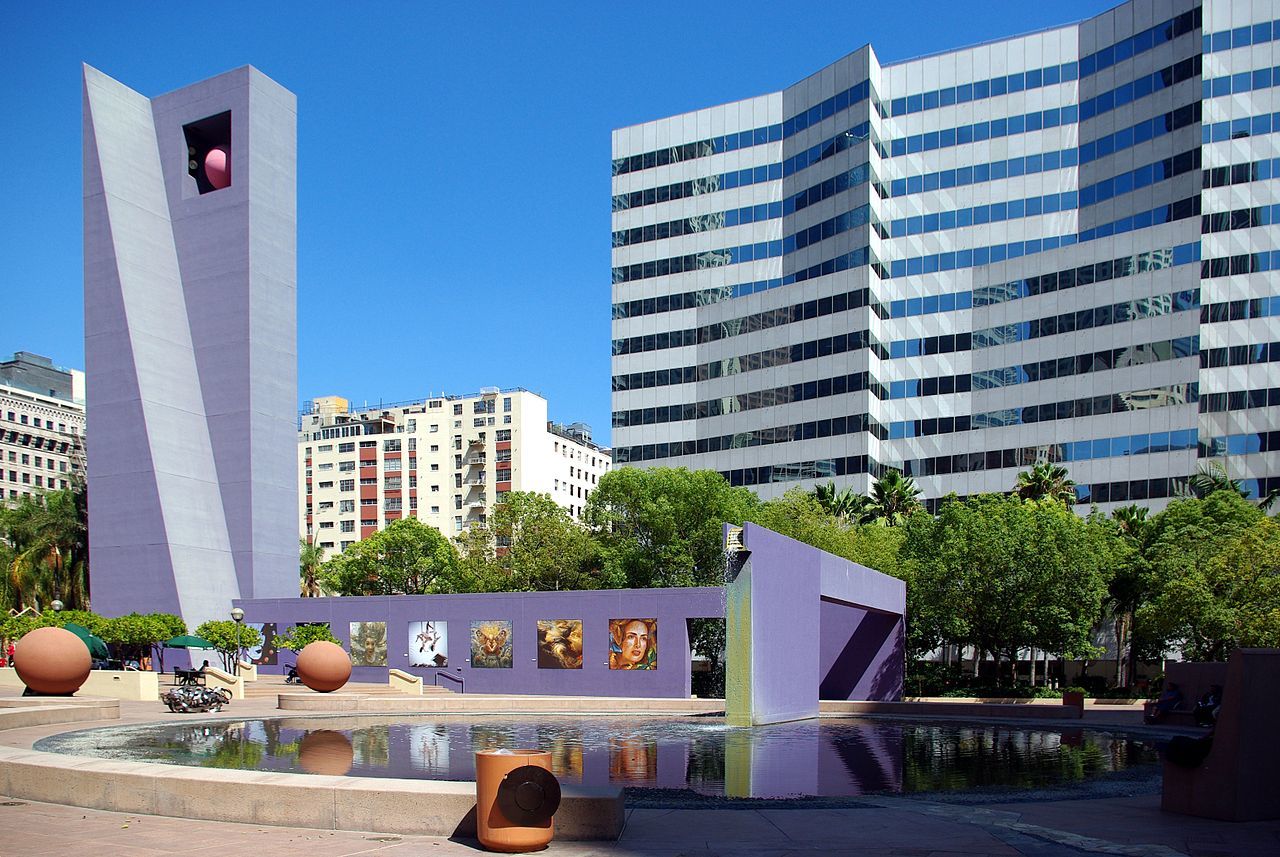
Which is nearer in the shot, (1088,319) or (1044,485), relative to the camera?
(1044,485)

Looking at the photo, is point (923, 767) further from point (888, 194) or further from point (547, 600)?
point (888, 194)

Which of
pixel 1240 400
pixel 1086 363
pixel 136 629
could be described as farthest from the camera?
pixel 1086 363

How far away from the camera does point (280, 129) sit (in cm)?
6059

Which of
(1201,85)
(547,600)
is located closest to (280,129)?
(547,600)

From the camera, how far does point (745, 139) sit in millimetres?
95625

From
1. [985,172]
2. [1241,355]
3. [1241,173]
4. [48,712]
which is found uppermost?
[985,172]

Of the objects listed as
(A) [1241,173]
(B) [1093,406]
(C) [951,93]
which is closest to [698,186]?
(C) [951,93]

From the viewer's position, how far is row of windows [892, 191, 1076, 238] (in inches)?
3290

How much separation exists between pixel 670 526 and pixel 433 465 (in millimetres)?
77654

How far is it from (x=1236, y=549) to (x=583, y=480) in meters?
111

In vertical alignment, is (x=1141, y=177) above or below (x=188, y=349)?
above

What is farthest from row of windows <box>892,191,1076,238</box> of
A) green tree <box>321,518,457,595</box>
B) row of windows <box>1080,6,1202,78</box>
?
green tree <box>321,518,457,595</box>

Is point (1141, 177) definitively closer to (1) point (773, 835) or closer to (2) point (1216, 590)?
(2) point (1216, 590)

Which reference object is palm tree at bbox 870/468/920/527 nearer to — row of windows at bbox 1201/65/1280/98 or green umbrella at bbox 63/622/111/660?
row of windows at bbox 1201/65/1280/98
